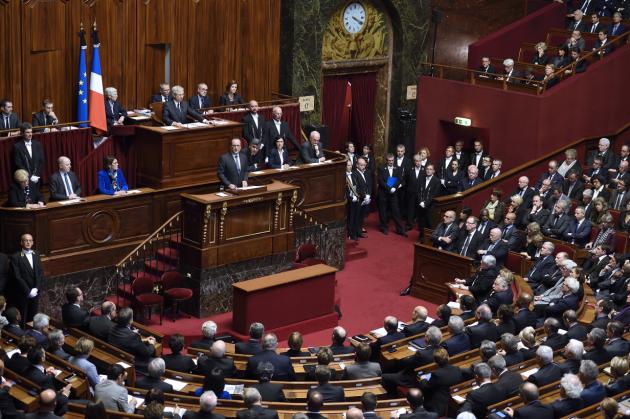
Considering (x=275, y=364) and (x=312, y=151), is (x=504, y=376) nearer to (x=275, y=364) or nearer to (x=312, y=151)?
(x=275, y=364)

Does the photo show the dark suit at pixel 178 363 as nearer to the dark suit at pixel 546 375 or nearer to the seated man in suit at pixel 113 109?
the dark suit at pixel 546 375

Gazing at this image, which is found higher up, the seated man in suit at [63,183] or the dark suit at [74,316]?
the seated man in suit at [63,183]

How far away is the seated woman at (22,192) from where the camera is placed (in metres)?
14.3

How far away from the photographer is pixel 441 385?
10.9 m

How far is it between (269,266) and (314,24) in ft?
17.4

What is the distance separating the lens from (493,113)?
19984 mm

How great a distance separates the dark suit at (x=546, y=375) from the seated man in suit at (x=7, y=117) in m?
8.06

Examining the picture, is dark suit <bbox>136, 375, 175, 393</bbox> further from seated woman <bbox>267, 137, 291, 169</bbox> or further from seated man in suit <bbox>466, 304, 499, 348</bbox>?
seated woman <bbox>267, 137, 291, 169</bbox>

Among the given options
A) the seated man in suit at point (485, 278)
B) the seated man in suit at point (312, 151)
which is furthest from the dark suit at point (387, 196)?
the seated man in suit at point (485, 278)

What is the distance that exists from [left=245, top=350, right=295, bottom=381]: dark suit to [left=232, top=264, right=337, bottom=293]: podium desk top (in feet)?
9.24

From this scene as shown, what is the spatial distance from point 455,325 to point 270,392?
96.1 inches

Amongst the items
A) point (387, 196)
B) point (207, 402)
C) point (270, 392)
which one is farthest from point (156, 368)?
point (387, 196)

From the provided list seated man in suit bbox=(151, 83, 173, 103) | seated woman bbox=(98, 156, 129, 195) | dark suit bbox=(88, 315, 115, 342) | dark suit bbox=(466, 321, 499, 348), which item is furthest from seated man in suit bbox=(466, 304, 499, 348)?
seated man in suit bbox=(151, 83, 173, 103)

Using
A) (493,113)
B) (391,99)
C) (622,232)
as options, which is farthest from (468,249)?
(391,99)
